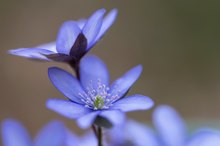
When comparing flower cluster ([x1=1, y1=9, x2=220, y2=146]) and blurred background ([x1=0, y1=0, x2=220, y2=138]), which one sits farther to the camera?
blurred background ([x1=0, y1=0, x2=220, y2=138])

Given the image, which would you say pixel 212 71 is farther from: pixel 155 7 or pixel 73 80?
pixel 73 80

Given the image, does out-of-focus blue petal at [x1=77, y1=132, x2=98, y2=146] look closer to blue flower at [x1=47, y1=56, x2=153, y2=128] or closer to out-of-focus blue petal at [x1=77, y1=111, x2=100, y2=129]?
blue flower at [x1=47, y1=56, x2=153, y2=128]

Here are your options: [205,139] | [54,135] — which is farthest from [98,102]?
[205,139]


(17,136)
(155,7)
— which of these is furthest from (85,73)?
(155,7)

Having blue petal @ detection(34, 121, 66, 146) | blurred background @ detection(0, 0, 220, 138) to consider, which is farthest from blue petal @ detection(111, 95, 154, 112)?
blurred background @ detection(0, 0, 220, 138)

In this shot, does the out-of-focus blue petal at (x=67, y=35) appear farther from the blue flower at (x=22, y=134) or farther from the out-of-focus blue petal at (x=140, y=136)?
the out-of-focus blue petal at (x=140, y=136)

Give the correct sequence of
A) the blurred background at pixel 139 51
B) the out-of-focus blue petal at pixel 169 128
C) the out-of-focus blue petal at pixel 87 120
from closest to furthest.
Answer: the out-of-focus blue petal at pixel 87 120 < the out-of-focus blue petal at pixel 169 128 < the blurred background at pixel 139 51

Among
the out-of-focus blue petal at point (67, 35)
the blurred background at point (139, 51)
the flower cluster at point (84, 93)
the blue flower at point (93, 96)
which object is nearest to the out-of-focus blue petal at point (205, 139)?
the flower cluster at point (84, 93)
